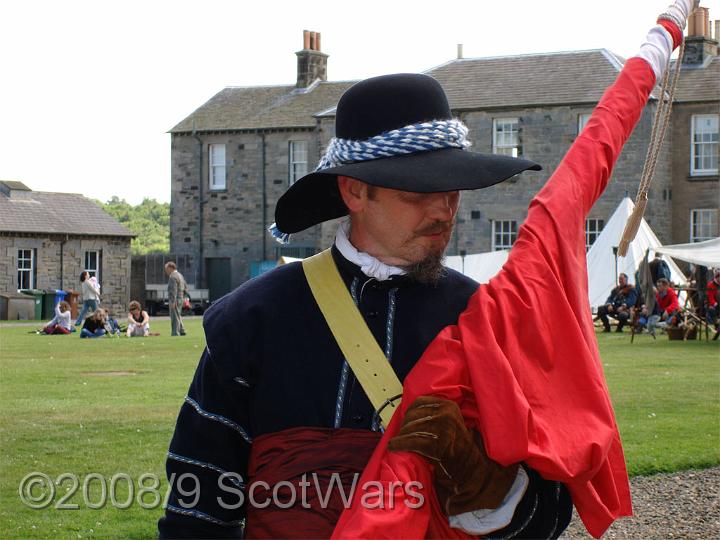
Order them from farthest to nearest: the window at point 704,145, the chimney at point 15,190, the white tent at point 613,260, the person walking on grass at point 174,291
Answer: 1. the chimney at point 15,190
2. the window at point 704,145
3. the white tent at point 613,260
4. the person walking on grass at point 174,291

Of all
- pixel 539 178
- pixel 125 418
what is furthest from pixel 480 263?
pixel 125 418

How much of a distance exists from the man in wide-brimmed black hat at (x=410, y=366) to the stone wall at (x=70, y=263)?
129ft

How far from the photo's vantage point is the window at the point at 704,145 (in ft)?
122

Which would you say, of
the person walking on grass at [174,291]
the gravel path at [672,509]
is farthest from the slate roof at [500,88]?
the gravel path at [672,509]

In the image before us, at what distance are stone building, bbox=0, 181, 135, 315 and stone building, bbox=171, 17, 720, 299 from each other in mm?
3715

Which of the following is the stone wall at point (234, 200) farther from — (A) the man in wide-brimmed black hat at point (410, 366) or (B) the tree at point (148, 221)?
(B) the tree at point (148, 221)

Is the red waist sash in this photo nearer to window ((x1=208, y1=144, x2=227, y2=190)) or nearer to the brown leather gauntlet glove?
the brown leather gauntlet glove

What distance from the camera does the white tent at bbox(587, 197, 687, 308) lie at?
2961 centimetres

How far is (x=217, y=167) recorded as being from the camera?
151 feet

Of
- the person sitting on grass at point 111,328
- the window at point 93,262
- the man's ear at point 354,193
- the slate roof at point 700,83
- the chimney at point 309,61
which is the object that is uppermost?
the chimney at point 309,61

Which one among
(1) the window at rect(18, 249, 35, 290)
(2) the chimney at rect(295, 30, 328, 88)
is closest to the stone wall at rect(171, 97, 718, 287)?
(2) the chimney at rect(295, 30, 328, 88)

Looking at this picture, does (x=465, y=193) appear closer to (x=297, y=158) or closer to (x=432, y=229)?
(x=297, y=158)

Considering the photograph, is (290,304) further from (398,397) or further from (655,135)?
(655,135)

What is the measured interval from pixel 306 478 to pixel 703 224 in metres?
36.8
